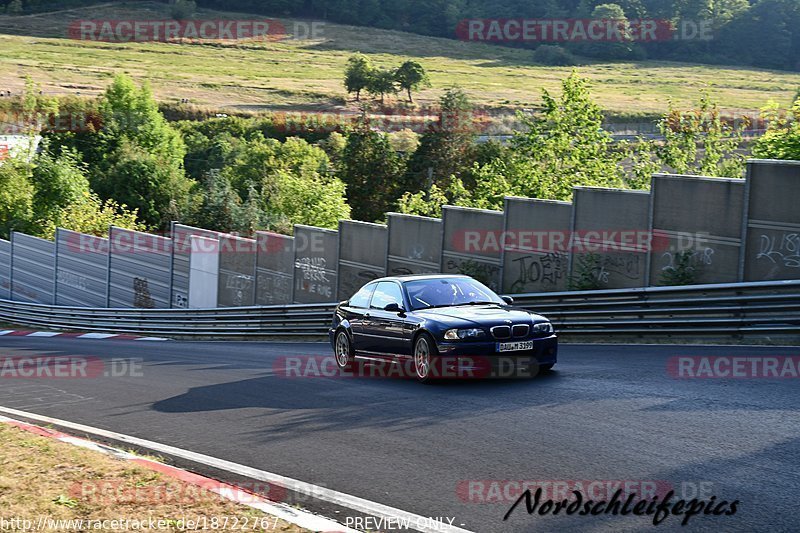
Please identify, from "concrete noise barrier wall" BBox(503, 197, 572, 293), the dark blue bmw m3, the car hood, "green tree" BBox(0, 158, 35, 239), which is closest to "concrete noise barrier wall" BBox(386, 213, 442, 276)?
"concrete noise barrier wall" BBox(503, 197, 572, 293)

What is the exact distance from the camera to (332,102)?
12194cm

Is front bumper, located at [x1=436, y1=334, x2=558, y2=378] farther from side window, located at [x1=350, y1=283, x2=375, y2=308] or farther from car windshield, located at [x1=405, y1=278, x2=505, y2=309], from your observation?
side window, located at [x1=350, y1=283, x2=375, y2=308]

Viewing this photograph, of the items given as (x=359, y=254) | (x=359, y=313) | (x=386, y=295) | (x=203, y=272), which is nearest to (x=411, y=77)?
(x=203, y=272)

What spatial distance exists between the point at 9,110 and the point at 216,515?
97855 millimetres

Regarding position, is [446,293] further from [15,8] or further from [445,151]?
[15,8]

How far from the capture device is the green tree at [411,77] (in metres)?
122

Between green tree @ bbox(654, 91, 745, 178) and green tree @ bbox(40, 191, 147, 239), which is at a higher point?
green tree @ bbox(654, 91, 745, 178)

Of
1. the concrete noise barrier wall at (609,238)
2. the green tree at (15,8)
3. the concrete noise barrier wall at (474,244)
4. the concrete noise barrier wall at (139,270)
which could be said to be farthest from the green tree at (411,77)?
the concrete noise barrier wall at (609,238)

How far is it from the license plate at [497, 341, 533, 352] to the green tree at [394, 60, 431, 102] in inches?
4370

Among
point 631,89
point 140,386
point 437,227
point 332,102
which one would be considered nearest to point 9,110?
point 332,102

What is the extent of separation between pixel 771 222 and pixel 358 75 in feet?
363

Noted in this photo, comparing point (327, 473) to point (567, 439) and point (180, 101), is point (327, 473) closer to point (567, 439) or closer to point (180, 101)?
point (567, 439)

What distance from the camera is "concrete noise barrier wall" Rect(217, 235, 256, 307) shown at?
32094 millimetres

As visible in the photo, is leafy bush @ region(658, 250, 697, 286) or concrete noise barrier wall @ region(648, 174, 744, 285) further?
leafy bush @ region(658, 250, 697, 286)
